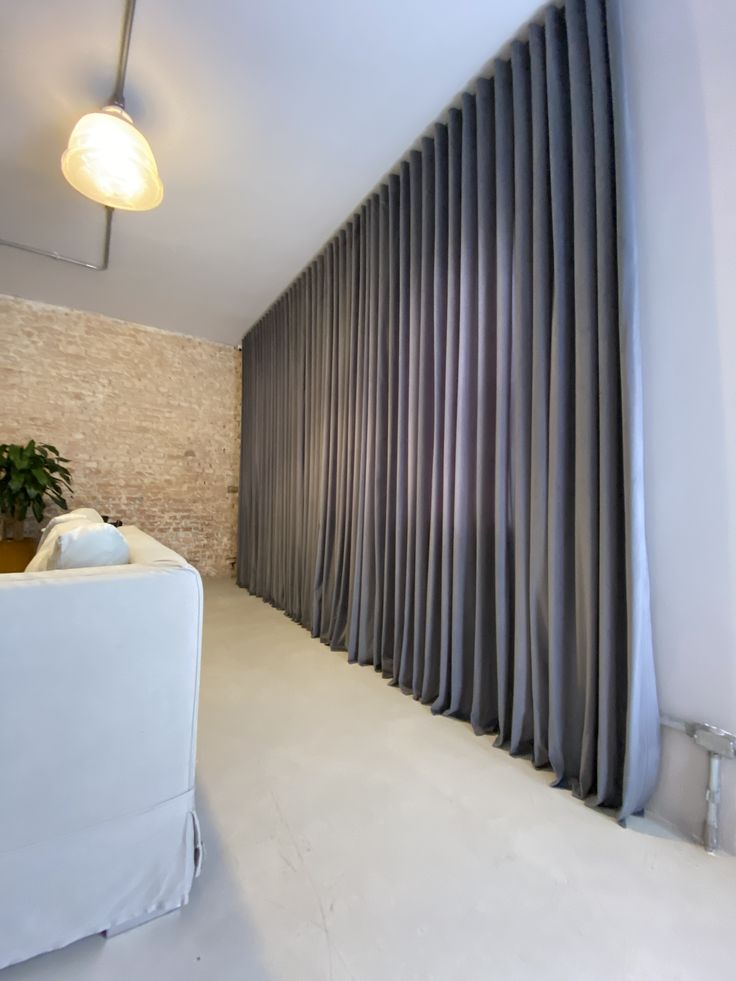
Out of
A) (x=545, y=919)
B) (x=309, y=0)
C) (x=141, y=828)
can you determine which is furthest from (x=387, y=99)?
(x=545, y=919)

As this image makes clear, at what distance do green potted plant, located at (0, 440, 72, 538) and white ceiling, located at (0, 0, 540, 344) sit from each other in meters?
1.58

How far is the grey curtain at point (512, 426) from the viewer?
1300mm

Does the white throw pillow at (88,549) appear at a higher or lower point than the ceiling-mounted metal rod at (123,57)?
lower

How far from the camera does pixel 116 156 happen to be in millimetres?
1711

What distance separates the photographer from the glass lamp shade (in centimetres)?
167

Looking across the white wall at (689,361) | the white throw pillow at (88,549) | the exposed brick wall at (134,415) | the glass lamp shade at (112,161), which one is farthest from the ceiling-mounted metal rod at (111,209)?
the white throw pillow at (88,549)

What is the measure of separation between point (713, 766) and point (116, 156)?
2.94 m

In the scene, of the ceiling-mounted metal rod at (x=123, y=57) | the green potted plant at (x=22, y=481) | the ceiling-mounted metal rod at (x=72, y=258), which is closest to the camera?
the ceiling-mounted metal rod at (x=123, y=57)

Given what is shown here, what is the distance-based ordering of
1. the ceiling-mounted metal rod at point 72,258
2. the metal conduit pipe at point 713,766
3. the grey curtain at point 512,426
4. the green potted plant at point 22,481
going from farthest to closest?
the green potted plant at point 22,481 < the ceiling-mounted metal rod at point 72,258 < the grey curtain at point 512,426 < the metal conduit pipe at point 713,766

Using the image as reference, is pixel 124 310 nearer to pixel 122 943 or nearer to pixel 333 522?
pixel 333 522

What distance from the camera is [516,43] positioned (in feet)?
5.34

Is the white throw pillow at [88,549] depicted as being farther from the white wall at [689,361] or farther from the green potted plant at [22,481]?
the green potted plant at [22,481]

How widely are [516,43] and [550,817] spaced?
2732 millimetres

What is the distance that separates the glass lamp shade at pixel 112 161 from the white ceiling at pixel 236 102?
309 millimetres
